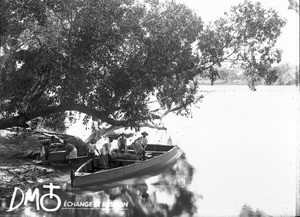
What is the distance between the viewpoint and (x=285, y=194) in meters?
18.9

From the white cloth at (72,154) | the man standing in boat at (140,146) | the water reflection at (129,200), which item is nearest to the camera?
the water reflection at (129,200)

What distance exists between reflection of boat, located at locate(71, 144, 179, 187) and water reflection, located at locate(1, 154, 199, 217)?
1.34 ft

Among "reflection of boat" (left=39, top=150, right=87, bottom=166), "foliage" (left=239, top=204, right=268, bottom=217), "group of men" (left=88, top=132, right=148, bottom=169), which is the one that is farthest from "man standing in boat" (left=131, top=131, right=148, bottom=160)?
"foliage" (left=239, top=204, right=268, bottom=217)

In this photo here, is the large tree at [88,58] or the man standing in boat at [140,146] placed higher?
the large tree at [88,58]

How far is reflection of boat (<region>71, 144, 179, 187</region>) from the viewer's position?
16469 millimetres

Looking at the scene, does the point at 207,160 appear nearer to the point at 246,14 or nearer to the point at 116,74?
the point at 246,14

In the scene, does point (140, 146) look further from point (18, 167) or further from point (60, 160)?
point (18, 167)

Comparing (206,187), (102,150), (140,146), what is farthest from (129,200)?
(140,146)

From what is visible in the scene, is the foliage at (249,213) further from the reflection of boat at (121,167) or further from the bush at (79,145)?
the bush at (79,145)

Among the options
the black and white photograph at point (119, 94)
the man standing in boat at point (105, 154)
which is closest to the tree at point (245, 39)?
the black and white photograph at point (119, 94)

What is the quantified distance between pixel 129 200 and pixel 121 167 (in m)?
2.15

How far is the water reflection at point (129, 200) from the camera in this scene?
1420cm

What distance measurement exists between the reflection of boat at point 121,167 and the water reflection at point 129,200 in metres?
0.41

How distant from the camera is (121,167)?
1825 centimetres
